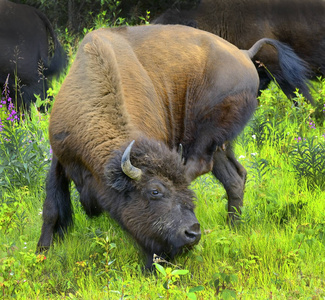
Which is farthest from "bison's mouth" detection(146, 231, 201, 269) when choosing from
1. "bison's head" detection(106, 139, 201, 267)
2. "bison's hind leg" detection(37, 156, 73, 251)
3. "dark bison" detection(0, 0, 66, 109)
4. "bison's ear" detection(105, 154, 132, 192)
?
"dark bison" detection(0, 0, 66, 109)

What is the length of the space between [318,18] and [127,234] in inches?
222

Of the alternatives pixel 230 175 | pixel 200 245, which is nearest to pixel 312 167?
pixel 230 175

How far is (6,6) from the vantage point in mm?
7957

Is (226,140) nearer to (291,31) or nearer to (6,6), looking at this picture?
(291,31)

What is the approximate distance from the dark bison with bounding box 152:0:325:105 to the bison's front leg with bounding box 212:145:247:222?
10.1ft

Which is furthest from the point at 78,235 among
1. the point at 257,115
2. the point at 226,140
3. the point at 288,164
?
the point at 257,115

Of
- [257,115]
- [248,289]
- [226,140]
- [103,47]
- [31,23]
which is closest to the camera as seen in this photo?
[248,289]

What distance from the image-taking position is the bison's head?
12.5 feet

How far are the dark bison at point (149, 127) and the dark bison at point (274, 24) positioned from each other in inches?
113

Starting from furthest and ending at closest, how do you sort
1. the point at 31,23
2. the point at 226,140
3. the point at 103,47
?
the point at 31,23
the point at 226,140
the point at 103,47

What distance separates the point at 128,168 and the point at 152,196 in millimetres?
286

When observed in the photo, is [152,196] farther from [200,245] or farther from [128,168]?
[200,245]

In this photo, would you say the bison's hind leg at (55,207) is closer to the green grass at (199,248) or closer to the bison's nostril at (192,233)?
the green grass at (199,248)

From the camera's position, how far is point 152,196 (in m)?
3.88
